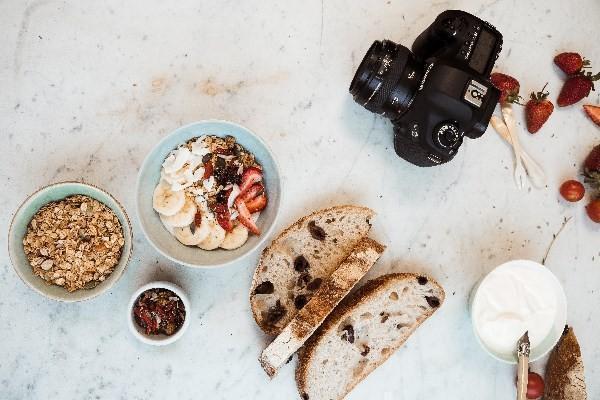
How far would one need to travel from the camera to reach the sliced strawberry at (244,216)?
1.46 m

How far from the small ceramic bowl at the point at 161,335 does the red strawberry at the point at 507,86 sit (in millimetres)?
915

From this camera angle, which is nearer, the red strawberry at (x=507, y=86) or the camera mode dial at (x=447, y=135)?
the camera mode dial at (x=447, y=135)

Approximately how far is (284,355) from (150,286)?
34 centimetres

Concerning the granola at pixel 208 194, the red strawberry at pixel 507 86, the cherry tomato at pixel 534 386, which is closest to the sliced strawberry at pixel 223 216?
the granola at pixel 208 194

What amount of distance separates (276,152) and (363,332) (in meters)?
0.48

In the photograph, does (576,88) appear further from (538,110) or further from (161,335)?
(161,335)

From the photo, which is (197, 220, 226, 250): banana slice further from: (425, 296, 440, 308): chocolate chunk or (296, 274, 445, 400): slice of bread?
(425, 296, 440, 308): chocolate chunk

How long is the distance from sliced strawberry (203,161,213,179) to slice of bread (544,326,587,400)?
0.97 metres

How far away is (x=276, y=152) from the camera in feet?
5.22

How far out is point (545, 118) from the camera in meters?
1.64

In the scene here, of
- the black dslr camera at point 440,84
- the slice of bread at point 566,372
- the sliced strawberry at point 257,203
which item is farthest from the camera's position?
the slice of bread at point 566,372

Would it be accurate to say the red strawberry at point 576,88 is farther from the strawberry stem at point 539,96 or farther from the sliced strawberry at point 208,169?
the sliced strawberry at point 208,169

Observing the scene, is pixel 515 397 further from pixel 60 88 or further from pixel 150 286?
pixel 60 88

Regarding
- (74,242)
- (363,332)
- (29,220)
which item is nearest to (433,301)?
(363,332)
